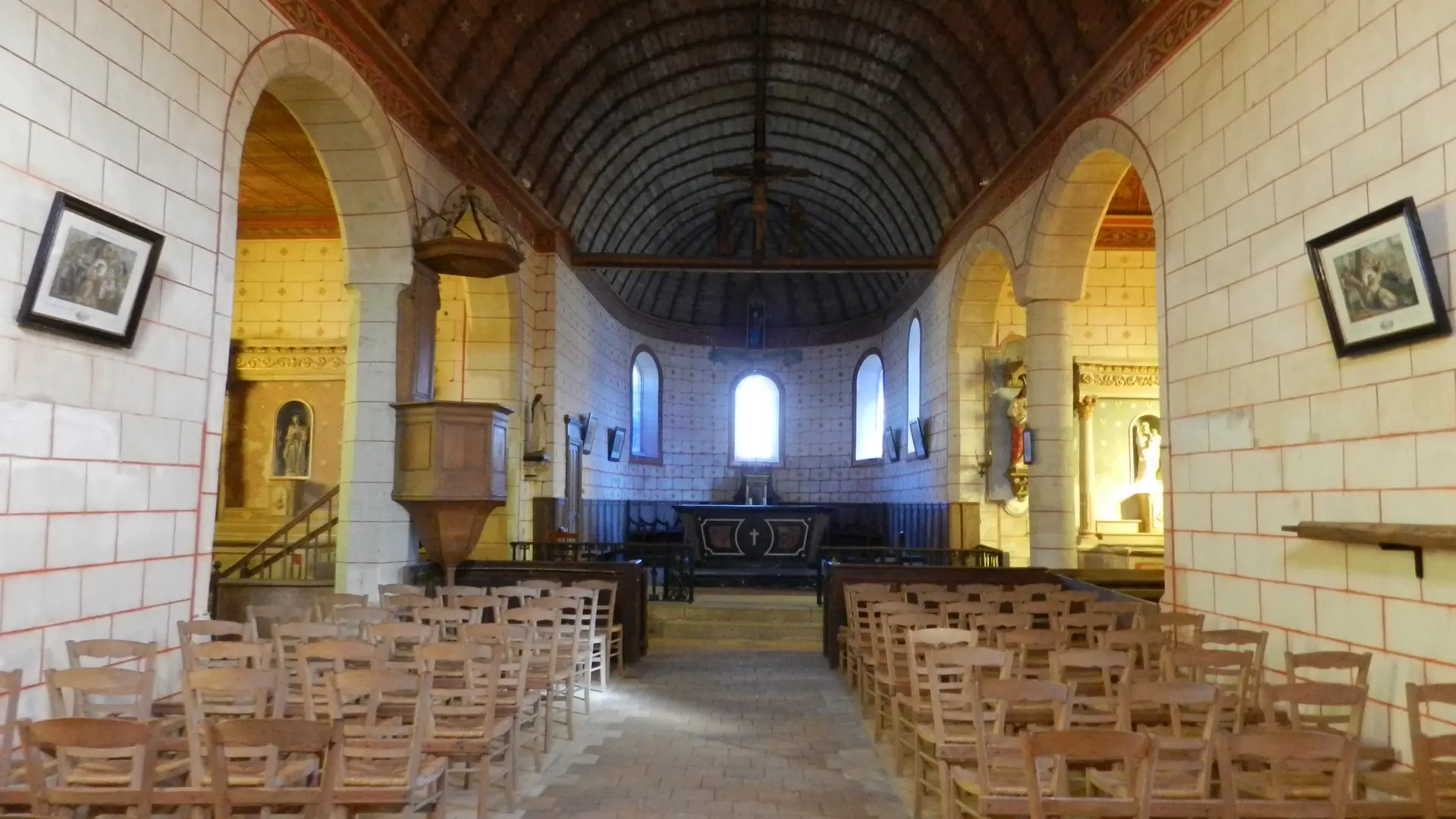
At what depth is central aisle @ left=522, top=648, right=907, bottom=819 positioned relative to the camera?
4.90m

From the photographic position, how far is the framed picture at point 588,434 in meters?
14.7

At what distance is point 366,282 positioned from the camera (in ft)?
29.4

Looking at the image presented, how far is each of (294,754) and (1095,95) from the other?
791 centimetres

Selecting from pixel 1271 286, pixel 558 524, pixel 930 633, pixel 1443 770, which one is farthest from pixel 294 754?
pixel 558 524

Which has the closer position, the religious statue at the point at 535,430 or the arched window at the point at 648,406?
the religious statue at the point at 535,430

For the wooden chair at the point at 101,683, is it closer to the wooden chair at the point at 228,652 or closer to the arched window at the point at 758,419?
the wooden chair at the point at 228,652

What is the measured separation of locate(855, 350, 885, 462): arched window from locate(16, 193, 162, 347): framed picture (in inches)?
570

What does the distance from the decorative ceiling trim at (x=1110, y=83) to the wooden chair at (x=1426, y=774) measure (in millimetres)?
4687

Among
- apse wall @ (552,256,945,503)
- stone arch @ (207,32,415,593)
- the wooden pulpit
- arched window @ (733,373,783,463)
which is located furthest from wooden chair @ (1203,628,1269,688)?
arched window @ (733,373,783,463)

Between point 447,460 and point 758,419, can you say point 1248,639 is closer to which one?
→ point 447,460

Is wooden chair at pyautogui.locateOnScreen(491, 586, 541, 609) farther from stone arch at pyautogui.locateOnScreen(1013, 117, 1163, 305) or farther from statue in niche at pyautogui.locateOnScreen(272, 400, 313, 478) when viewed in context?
statue in niche at pyautogui.locateOnScreen(272, 400, 313, 478)

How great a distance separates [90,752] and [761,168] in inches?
416

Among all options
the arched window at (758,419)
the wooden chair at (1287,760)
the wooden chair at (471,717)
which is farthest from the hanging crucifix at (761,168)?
the wooden chair at (1287,760)

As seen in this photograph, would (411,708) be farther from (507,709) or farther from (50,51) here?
(50,51)
